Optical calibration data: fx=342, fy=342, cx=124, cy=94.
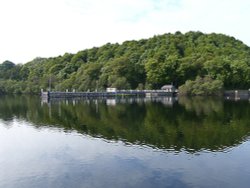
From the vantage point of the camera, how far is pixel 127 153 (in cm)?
2091

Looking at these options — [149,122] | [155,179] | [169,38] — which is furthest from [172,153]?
[169,38]

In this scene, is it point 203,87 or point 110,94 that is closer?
point 203,87

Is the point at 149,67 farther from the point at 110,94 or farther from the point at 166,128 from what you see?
the point at 166,128

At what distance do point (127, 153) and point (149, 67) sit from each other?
228ft

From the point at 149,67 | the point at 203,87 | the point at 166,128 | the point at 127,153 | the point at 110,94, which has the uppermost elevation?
the point at 149,67

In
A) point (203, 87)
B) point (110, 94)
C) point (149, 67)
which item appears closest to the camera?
point (203, 87)

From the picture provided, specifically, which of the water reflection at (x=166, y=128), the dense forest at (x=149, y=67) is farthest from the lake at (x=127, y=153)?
the dense forest at (x=149, y=67)

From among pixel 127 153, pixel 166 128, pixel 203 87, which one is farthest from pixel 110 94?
pixel 127 153

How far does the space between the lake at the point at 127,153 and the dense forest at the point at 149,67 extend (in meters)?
50.3

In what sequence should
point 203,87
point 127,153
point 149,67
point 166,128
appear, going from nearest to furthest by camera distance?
point 127,153
point 166,128
point 203,87
point 149,67

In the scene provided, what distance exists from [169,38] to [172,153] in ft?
319

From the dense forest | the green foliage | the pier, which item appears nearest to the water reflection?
the pier

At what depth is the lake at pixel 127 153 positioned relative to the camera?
16.0m

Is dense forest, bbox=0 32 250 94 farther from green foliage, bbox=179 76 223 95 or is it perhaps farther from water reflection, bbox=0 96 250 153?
water reflection, bbox=0 96 250 153
